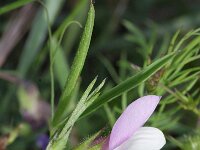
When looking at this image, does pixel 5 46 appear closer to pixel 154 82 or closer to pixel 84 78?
pixel 84 78


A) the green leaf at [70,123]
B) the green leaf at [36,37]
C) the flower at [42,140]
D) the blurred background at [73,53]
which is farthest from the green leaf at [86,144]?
the green leaf at [36,37]

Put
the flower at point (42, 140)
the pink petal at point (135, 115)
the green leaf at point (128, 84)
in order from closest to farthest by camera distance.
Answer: the pink petal at point (135, 115) < the green leaf at point (128, 84) < the flower at point (42, 140)

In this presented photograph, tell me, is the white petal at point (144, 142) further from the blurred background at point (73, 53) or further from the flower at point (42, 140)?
the flower at point (42, 140)

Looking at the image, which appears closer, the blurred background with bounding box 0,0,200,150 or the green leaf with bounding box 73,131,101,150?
the green leaf with bounding box 73,131,101,150

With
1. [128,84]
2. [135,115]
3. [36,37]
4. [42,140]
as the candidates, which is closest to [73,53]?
[36,37]

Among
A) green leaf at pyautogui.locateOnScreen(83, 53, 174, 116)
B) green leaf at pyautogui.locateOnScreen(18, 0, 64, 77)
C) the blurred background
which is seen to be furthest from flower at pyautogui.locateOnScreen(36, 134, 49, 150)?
green leaf at pyautogui.locateOnScreen(83, 53, 174, 116)

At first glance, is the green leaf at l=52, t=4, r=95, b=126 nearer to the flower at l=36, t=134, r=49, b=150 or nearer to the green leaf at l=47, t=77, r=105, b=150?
the green leaf at l=47, t=77, r=105, b=150
